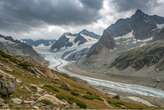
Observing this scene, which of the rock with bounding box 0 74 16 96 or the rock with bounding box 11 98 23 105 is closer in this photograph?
the rock with bounding box 11 98 23 105

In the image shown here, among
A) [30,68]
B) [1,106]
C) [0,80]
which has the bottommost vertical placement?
[1,106]

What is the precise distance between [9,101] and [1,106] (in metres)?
2.77

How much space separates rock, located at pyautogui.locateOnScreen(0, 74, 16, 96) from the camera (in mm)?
29781

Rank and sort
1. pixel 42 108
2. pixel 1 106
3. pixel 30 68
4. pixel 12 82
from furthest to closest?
1. pixel 30 68
2. pixel 12 82
3. pixel 42 108
4. pixel 1 106

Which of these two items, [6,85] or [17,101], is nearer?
[17,101]

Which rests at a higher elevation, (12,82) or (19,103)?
(12,82)

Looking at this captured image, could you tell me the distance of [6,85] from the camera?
30.1 meters

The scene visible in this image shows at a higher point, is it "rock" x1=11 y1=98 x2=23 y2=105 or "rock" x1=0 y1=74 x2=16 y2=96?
"rock" x1=0 y1=74 x2=16 y2=96

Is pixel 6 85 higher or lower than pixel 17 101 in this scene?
higher

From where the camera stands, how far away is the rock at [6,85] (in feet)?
97.7

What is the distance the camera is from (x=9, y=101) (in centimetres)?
2906

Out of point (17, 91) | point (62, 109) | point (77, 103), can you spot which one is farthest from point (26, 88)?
point (62, 109)

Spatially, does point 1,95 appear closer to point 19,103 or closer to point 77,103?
point 19,103

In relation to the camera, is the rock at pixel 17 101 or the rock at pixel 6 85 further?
the rock at pixel 6 85
